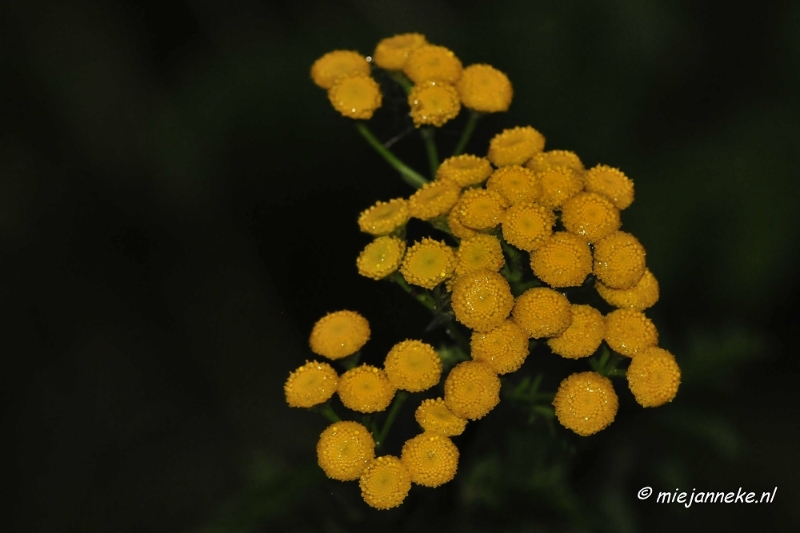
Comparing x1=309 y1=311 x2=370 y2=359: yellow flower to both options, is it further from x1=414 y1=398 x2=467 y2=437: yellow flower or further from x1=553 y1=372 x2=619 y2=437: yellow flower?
x1=553 y1=372 x2=619 y2=437: yellow flower

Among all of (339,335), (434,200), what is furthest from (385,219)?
Answer: (339,335)

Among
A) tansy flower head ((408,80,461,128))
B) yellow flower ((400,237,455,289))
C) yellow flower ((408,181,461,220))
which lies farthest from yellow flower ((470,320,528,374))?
tansy flower head ((408,80,461,128))

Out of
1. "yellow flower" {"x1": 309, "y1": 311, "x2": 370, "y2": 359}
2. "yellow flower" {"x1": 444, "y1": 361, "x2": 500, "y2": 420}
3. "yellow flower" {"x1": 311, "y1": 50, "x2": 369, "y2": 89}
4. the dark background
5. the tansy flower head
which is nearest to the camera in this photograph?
"yellow flower" {"x1": 444, "y1": 361, "x2": 500, "y2": 420}

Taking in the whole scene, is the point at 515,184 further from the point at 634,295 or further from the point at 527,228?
the point at 634,295

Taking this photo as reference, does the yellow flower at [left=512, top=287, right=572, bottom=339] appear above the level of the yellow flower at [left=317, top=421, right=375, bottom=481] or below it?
above

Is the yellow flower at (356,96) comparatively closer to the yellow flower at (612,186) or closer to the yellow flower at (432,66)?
the yellow flower at (432,66)

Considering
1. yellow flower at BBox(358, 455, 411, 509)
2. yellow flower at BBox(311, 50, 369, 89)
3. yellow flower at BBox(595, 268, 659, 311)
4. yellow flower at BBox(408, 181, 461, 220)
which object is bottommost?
yellow flower at BBox(358, 455, 411, 509)

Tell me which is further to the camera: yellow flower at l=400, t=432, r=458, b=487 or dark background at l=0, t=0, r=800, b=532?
dark background at l=0, t=0, r=800, b=532
